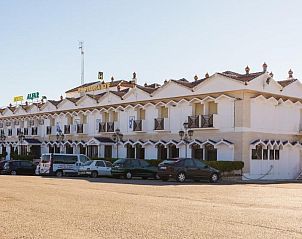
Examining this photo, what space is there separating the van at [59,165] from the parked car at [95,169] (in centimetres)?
91

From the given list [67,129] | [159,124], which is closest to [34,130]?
[67,129]

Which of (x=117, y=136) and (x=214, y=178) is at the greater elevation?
(x=117, y=136)

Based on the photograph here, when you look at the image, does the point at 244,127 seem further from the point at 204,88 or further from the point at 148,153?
the point at 148,153

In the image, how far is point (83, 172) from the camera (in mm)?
35750

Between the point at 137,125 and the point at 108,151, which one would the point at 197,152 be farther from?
the point at 108,151

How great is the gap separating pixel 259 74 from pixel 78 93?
3012 centimetres

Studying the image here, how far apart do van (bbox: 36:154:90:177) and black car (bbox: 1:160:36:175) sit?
2220 millimetres

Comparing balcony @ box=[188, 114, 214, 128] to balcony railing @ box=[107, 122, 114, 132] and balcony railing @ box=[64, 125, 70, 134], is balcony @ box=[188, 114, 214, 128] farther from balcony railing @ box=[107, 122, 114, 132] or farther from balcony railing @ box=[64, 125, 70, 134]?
balcony railing @ box=[64, 125, 70, 134]

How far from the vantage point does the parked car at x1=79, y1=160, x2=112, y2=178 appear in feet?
116

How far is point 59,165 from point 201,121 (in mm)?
10934

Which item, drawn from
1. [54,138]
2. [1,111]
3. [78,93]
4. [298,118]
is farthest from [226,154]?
[1,111]

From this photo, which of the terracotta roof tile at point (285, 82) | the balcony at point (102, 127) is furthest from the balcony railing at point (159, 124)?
the terracotta roof tile at point (285, 82)

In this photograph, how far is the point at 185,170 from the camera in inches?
1212

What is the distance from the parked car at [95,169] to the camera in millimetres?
35500
